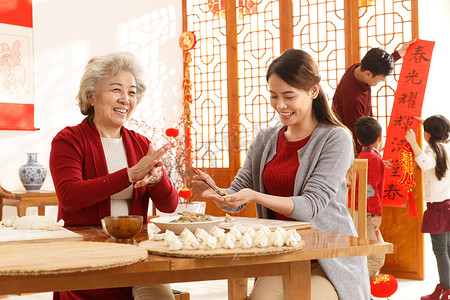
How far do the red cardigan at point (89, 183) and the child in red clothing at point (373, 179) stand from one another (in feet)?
6.60

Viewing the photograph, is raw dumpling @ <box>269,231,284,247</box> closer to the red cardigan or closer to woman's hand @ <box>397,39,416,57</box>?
the red cardigan

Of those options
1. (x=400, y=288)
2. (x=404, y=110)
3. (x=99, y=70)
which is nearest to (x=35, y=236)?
(x=99, y=70)

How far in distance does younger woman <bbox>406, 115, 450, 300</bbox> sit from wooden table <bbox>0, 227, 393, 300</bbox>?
2715 mm

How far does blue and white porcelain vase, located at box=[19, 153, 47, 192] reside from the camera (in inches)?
188

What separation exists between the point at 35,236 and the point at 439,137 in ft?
10.7

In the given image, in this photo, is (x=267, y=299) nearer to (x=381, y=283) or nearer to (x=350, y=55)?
(x=381, y=283)

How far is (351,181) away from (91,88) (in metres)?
1.14

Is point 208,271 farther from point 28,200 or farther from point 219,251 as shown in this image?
point 28,200

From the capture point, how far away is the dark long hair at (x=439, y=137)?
4145 mm

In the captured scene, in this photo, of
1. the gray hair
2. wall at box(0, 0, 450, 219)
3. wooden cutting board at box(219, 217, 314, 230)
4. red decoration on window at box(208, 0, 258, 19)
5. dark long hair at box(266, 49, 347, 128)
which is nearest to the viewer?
wooden cutting board at box(219, 217, 314, 230)

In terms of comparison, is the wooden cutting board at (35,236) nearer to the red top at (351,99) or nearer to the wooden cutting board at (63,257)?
the wooden cutting board at (63,257)

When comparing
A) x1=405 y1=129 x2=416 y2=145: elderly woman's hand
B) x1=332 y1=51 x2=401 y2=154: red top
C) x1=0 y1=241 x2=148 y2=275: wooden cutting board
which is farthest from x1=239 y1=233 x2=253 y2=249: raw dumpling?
x1=405 y1=129 x2=416 y2=145: elderly woman's hand

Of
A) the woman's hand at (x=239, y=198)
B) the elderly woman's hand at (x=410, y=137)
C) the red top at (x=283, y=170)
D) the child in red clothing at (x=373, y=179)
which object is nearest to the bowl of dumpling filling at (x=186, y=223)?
the woman's hand at (x=239, y=198)

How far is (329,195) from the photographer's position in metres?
2.06
